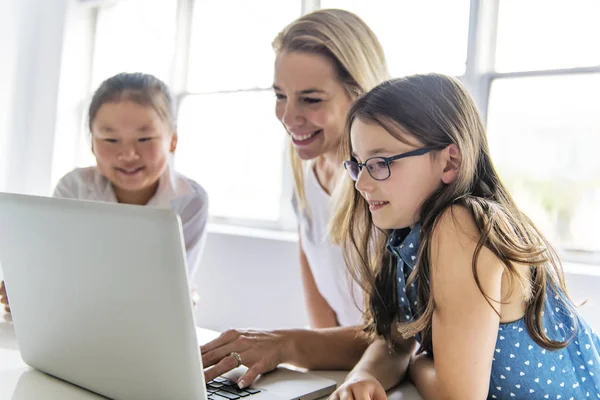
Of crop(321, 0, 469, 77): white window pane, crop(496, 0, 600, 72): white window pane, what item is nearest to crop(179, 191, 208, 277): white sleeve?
crop(321, 0, 469, 77): white window pane

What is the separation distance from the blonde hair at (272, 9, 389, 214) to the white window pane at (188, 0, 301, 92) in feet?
5.78

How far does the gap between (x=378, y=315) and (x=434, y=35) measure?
178cm

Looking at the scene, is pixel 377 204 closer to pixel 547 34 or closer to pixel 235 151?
pixel 547 34

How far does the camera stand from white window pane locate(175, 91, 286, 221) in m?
3.34

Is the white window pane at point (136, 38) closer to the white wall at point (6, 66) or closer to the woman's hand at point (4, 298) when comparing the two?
the white wall at point (6, 66)

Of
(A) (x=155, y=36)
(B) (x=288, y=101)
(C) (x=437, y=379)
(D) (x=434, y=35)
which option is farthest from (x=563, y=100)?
(A) (x=155, y=36)

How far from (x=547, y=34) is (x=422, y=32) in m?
0.53

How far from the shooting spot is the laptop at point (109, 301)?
2.36 feet

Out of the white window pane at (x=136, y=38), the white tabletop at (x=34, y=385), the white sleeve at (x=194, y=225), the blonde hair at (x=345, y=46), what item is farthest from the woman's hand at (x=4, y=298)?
the white window pane at (x=136, y=38)

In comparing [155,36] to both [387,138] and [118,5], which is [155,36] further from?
[387,138]

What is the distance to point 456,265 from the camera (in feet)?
3.07

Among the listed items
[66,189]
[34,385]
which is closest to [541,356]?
[34,385]

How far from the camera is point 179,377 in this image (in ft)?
2.49

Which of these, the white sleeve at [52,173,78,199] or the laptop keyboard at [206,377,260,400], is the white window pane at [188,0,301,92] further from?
the laptop keyboard at [206,377,260,400]
